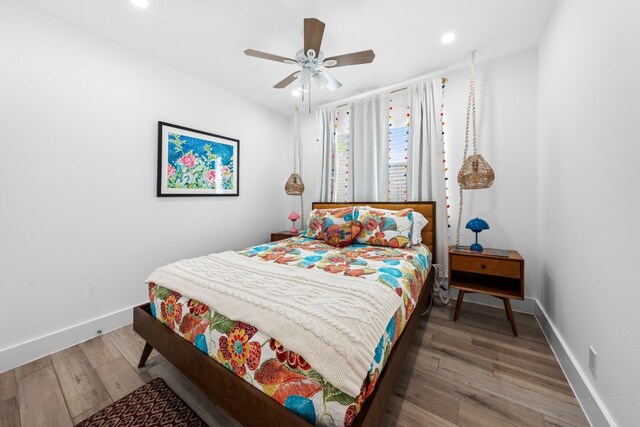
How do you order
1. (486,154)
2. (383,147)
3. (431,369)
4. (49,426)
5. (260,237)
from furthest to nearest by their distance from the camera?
(260,237) → (383,147) → (486,154) → (431,369) → (49,426)

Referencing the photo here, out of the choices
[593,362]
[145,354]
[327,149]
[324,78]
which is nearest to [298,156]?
[327,149]

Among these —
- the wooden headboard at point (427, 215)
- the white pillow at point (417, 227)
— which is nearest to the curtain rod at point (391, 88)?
the wooden headboard at point (427, 215)

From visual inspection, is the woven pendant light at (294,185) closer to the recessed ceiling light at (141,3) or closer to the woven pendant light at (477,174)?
the woven pendant light at (477,174)

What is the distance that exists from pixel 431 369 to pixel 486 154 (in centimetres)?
227

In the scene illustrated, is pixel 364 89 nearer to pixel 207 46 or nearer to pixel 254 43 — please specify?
pixel 254 43

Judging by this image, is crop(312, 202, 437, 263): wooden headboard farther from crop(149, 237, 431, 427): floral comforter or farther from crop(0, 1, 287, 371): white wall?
crop(0, 1, 287, 371): white wall

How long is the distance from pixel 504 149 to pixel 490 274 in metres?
1.38

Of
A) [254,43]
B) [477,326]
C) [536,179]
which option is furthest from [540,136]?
[254,43]

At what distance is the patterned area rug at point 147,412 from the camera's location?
126cm

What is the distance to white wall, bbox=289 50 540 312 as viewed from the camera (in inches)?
95.1

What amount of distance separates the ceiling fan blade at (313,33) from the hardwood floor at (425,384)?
97.2 inches

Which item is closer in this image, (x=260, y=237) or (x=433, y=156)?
(x=433, y=156)

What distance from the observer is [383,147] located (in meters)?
3.15

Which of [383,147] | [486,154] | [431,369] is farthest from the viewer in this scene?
[383,147]
